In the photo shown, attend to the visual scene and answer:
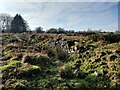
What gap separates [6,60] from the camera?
48.3 ft

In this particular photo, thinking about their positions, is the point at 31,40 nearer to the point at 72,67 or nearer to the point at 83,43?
the point at 83,43

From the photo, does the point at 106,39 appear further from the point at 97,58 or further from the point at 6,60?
the point at 6,60

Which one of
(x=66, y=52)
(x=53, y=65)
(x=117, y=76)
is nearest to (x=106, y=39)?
(x=66, y=52)

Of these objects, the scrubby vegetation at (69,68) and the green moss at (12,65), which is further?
the green moss at (12,65)

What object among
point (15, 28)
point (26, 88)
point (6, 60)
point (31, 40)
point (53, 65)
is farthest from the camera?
point (15, 28)

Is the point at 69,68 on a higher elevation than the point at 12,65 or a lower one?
lower

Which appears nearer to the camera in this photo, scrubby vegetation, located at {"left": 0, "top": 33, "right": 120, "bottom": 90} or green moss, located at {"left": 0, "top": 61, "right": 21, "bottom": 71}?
scrubby vegetation, located at {"left": 0, "top": 33, "right": 120, "bottom": 90}

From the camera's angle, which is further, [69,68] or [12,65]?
[12,65]

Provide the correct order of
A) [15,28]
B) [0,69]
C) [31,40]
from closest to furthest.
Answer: [0,69], [31,40], [15,28]

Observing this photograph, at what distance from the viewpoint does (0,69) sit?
12.4m

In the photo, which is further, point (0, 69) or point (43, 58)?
point (43, 58)

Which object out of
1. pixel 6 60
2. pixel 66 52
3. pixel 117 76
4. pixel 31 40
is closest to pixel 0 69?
pixel 6 60

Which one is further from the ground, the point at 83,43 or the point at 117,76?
the point at 83,43

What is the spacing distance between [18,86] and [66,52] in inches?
235
